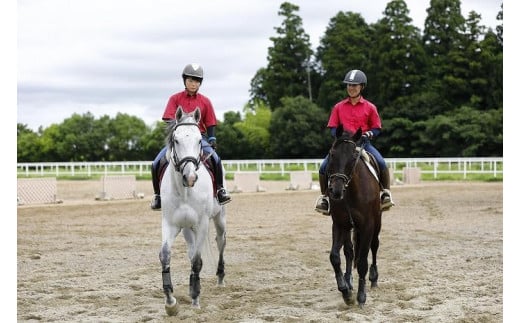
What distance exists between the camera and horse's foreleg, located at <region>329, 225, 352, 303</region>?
7.75 metres

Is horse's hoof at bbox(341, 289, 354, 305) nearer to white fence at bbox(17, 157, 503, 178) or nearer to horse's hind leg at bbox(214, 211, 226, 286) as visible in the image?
horse's hind leg at bbox(214, 211, 226, 286)

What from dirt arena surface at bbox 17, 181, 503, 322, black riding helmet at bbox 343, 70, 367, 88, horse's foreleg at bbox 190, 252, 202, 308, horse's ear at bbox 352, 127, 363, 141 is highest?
black riding helmet at bbox 343, 70, 367, 88

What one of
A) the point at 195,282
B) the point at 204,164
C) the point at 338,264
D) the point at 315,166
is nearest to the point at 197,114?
the point at 204,164

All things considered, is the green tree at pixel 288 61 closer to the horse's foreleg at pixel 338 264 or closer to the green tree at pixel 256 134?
the green tree at pixel 256 134

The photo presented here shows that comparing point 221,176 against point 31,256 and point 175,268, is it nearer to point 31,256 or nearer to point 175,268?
point 175,268

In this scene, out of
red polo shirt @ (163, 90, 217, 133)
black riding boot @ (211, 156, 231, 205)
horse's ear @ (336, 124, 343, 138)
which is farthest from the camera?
black riding boot @ (211, 156, 231, 205)

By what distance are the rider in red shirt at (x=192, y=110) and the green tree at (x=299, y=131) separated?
4494cm

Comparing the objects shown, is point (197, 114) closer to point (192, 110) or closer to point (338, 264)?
point (192, 110)

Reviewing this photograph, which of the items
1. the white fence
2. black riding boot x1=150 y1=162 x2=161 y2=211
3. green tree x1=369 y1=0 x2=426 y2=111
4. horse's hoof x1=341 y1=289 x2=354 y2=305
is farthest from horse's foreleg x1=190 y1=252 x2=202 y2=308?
green tree x1=369 y1=0 x2=426 y2=111

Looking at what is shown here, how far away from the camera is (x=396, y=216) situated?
1880 cm

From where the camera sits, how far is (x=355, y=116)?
8.41m

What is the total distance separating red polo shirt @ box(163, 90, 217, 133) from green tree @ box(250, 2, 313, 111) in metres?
58.2

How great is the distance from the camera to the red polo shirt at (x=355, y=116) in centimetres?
841

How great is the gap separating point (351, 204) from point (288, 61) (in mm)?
60065
